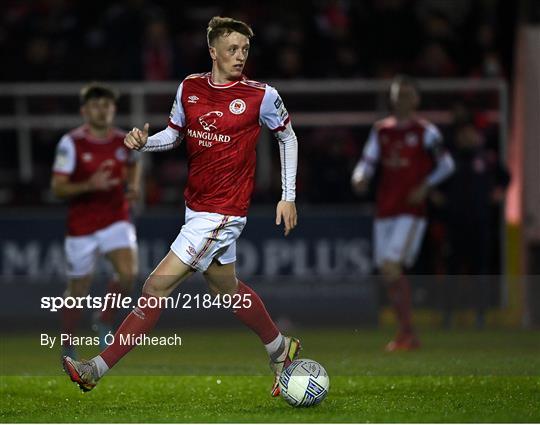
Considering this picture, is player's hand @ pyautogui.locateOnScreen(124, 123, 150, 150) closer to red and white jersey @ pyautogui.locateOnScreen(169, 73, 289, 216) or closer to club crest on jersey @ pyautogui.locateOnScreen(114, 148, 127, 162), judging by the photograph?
red and white jersey @ pyautogui.locateOnScreen(169, 73, 289, 216)

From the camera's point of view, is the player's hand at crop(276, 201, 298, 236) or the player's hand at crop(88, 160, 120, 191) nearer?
the player's hand at crop(276, 201, 298, 236)

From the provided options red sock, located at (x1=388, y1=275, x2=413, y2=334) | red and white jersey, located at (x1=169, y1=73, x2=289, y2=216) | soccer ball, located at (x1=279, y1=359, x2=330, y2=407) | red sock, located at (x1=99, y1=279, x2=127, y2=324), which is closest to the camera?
soccer ball, located at (x1=279, y1=359, x2=330, y2=407)

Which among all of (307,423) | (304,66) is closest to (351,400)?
(307,423)

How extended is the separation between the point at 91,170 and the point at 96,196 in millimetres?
213

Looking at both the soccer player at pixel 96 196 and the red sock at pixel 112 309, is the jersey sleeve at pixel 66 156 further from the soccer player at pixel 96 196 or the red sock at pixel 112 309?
the red sock at pixel 112 309

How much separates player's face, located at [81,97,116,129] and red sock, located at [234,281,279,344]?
10.2 feet

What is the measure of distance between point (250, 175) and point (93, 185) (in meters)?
2.85

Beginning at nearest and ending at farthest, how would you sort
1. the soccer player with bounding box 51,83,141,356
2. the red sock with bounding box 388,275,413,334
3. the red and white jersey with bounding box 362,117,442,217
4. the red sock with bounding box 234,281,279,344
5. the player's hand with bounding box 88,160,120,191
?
the red sock with bounding box 234,281,279,344, the player's hand with bounding box 88,160,120,191, the soccer player with bounding box 51,83,141,356, the red sock with bounding box 388,275,413,334, the red and white jersey with bounding box 362,117,442,217

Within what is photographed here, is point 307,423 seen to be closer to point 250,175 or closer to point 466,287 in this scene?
point 250,175

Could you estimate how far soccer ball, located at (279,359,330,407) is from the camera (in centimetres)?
826

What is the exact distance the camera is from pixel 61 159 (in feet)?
37.6

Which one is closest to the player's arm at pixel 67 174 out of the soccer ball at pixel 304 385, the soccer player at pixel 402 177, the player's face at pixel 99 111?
the player's face at pixel 99 111

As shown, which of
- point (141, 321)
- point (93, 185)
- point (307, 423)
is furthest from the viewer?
point (93, 185)

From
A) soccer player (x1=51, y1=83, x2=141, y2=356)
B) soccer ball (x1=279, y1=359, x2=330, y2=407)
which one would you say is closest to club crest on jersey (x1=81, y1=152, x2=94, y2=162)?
soccer player (x1=51, y1=83, x2=141, y2=356)
